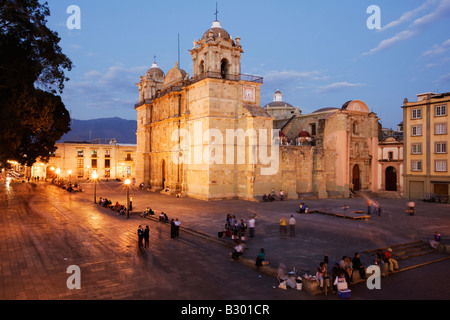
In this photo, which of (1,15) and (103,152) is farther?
(103,152)

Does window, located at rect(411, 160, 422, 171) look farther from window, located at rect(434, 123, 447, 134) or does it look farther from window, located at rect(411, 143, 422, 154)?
window, located at rect(434, 123, 447, 134)

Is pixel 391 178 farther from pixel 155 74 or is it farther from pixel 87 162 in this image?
pixel 87 162

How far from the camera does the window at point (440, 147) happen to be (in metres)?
35.6

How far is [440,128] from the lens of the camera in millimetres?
36000

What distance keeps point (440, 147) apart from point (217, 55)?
27.4 m

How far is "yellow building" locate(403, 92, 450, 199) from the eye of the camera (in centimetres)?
3562

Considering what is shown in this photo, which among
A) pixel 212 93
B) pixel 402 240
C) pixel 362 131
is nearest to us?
pixel 402 240

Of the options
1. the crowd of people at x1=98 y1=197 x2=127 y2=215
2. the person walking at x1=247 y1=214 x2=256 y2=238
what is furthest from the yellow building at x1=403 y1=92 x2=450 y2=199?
the crowd of people at x1=98 y1=197 x2=127 y2=215

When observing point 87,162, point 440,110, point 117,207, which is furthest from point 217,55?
point 87,162

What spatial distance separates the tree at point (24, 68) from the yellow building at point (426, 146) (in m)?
37.6

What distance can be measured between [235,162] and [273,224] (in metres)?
14.8

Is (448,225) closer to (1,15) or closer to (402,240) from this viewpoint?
(402,240)
